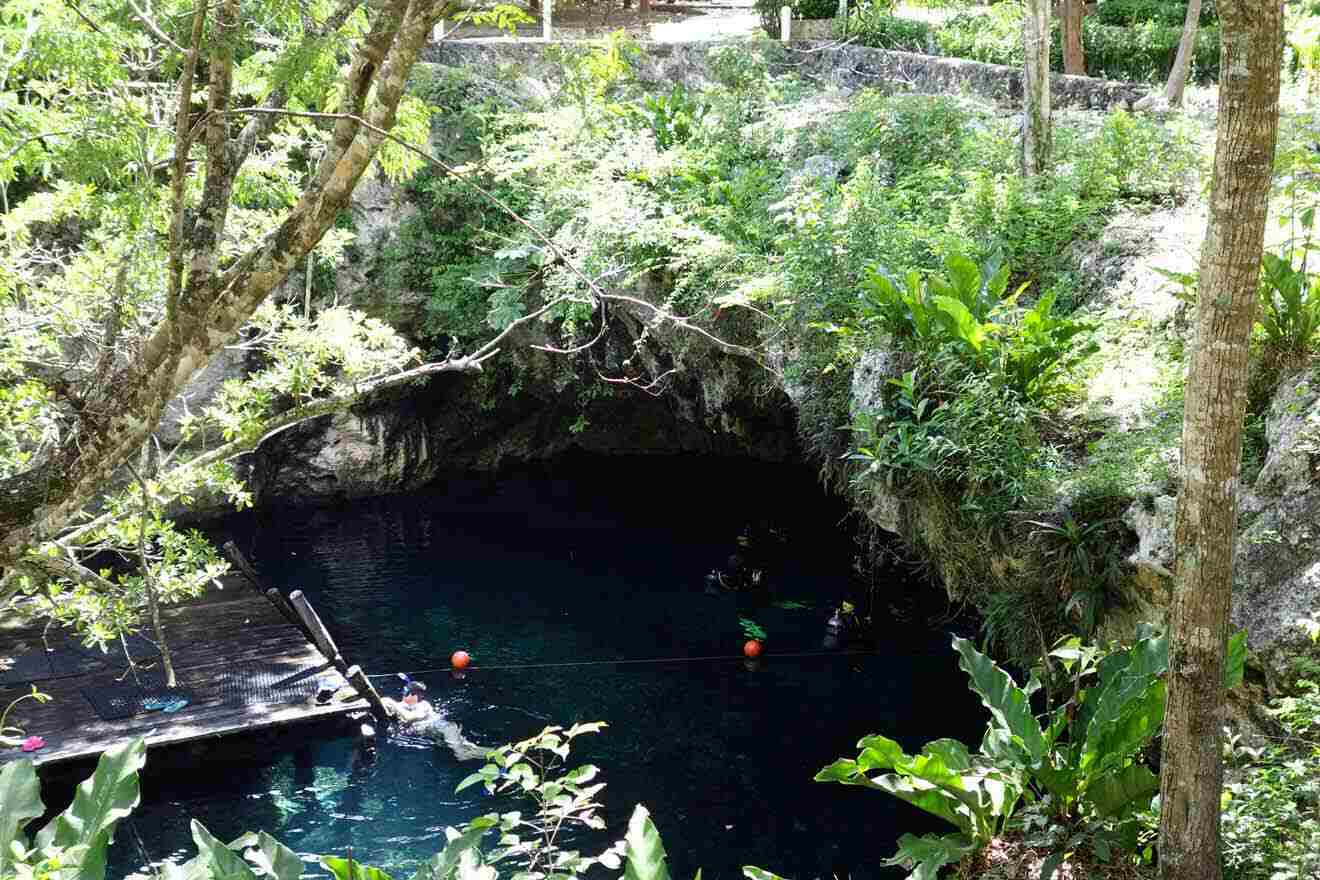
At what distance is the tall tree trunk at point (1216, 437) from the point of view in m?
4.39

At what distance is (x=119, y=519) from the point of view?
8.35 meters

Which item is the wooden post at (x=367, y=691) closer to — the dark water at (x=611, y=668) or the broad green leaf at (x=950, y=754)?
the dark water at (x=611, y=668)

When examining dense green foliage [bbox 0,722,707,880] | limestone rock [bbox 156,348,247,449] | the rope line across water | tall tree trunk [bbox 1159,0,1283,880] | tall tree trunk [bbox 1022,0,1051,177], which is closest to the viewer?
tall tree trunk [bbox 1159,0,1283,880]

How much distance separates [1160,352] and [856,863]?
15.2 ft

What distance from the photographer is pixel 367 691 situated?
11250mm

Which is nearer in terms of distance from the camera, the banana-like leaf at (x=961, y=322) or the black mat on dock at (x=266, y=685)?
the banana-like leaf at (x=961, y=322)

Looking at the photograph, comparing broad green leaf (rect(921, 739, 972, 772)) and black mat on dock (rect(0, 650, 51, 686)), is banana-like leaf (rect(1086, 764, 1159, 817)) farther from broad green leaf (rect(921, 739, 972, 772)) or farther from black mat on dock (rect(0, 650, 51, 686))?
black mat on dock (rect(0, 650, 51, 686))

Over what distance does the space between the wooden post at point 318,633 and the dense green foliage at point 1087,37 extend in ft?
36.7

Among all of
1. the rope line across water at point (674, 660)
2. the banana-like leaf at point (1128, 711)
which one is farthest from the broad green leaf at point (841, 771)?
the rope line across water at point (674, 660)

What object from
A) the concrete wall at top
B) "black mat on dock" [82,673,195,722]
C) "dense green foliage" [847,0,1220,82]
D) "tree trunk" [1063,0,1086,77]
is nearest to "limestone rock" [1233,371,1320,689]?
"black mat on dock" [82,673,195,722]

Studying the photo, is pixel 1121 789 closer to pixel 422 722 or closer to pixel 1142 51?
pixel 422 722

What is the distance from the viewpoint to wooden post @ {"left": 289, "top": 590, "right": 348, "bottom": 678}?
11703 mm

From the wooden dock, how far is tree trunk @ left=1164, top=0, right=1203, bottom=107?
446 inches

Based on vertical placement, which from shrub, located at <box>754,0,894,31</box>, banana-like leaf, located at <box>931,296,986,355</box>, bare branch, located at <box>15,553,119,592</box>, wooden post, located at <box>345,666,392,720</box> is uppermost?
shrub, located at <box>754,0,894,31</box>
